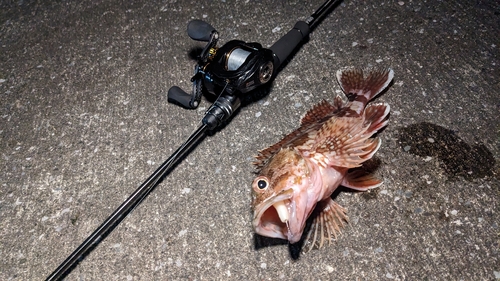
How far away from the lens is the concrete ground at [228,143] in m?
2.21

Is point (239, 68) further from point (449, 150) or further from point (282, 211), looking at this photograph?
point (449, 150)

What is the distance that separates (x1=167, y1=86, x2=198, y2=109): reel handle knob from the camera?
9.02 feet

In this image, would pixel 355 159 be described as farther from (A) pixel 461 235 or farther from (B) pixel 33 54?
(B) pixel 33 54

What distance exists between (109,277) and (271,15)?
2.13m

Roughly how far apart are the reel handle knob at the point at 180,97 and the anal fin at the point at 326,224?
3.35 feet


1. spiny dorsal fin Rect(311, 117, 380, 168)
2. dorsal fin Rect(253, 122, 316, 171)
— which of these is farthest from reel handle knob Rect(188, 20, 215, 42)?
spiny dorsal fin Rect(311, 117, 380, 168)

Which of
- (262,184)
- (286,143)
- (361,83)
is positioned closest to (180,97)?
(286,143)

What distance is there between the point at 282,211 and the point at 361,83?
43.3 inches

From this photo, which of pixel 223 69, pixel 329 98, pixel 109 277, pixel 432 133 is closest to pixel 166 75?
pixel 223 69

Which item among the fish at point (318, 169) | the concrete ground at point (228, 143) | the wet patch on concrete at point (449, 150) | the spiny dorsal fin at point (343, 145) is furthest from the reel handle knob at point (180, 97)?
the wet patch on concrete at point (449, 150)

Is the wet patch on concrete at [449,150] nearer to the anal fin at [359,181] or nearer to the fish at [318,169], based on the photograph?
the fish at [318,169]

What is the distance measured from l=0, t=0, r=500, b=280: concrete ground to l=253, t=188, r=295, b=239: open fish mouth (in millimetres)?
223

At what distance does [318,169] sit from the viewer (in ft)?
7.07

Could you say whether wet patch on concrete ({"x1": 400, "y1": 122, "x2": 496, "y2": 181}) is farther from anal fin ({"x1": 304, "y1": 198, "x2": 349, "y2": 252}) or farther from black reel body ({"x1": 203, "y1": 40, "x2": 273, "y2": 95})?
black reel body ({"x1": 203, "y1": 40, "x2": 273, "y2": 95})
